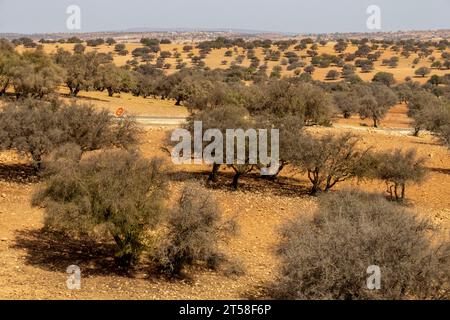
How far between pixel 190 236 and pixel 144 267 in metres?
1.61

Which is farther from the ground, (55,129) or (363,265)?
(55,129)

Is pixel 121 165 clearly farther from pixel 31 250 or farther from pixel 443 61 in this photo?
pixel 443 61

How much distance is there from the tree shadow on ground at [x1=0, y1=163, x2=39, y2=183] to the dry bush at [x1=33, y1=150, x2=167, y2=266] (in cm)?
687

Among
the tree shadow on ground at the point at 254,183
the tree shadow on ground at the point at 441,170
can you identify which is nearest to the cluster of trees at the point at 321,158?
the tree shadow on ground at the point at 254,183

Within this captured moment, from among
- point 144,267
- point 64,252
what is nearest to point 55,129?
point 64,252

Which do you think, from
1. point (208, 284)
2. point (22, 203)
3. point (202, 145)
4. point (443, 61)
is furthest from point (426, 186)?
point (443, 61)

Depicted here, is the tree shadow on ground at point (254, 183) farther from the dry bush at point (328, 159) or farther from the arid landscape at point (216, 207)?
the dry bush at point (328, 159)

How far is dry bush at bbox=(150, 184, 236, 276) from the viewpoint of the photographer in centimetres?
1331

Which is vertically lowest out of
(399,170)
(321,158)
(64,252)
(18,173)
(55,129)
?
(64,252)

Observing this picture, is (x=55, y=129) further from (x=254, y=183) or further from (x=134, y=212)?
(x=134, y=212)

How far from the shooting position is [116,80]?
51.8 meters

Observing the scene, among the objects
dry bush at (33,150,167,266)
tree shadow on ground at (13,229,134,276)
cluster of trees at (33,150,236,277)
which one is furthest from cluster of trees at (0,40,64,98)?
cluster of trees at (33,150,236,277)

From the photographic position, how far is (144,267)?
14.0 metres
